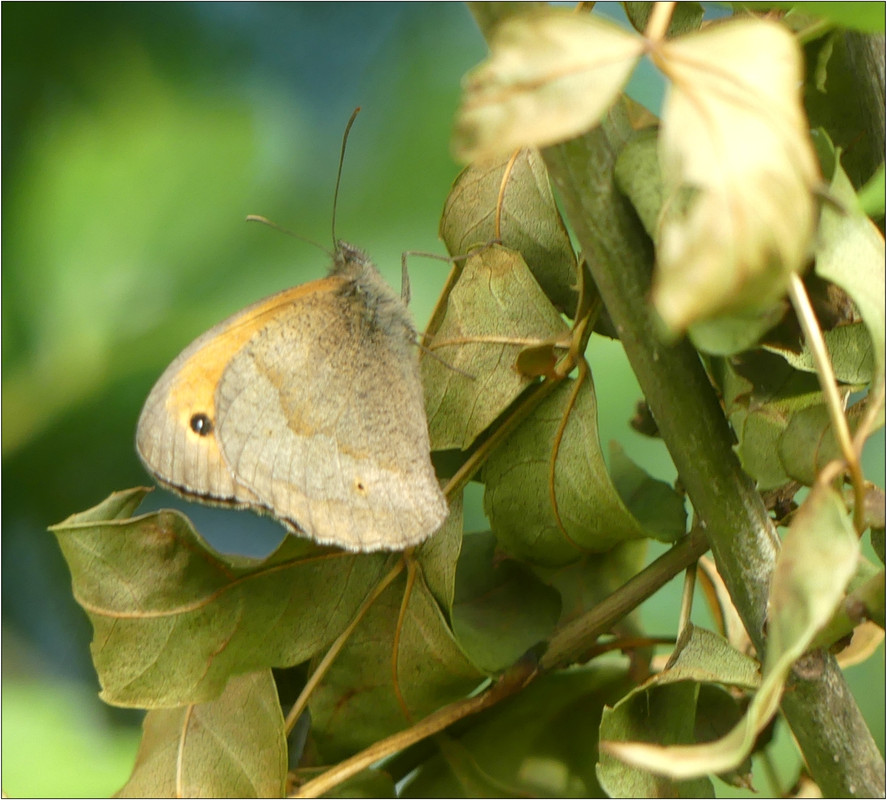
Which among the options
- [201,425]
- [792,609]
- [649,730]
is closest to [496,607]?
[649,730]

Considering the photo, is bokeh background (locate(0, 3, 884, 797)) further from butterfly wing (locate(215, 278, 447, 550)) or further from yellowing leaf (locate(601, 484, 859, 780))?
yellowing leaf (locate(601, 484, 859, 780))

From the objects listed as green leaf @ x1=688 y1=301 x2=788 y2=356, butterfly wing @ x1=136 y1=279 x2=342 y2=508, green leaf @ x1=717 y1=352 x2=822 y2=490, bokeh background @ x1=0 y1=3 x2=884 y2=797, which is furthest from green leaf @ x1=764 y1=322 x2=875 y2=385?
bokeh background @ x1=0 y1=3 x2=884 y2=797

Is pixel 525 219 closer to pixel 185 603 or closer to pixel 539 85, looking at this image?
pixel 539 85

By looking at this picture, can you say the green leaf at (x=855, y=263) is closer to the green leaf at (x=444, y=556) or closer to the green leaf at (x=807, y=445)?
the green leaf at (x=807, y=445)

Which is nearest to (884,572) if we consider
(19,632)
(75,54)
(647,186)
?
(647,186)

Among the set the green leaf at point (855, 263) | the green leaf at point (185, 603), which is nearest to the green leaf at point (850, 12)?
the green leaf at point (855, 263)

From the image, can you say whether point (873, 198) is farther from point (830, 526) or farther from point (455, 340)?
point (455, 340)
